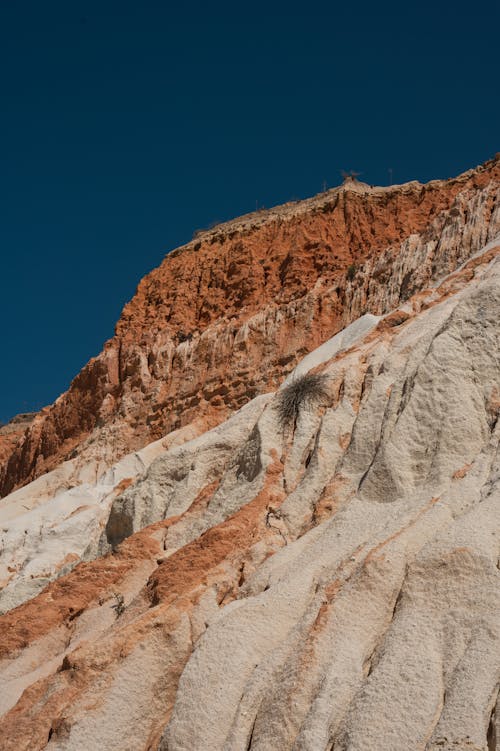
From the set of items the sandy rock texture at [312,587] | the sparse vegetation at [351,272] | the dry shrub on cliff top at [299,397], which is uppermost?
the sparse vegetation at [351,272]

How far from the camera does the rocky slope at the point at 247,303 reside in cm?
3114

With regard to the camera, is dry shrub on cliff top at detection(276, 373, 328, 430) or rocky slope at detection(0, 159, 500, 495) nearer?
dry shrub on cliff top at detection(276, 373, 328, 430)

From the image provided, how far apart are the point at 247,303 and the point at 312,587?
1027 inches

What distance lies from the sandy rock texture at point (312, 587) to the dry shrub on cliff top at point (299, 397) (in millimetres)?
43

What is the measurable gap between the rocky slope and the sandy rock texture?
1063 centimetres

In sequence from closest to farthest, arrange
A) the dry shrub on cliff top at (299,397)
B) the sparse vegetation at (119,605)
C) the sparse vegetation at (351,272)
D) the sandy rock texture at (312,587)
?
the sandy rock texture at (312,587)
the sparse vegetation at (119,605)
the dry shrub on cliff top at (299,397)
the sparse vegetation at (351,272)

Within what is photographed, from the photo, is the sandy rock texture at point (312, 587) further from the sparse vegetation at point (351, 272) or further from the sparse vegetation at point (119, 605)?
the sparse vegetation at point (351, 272)

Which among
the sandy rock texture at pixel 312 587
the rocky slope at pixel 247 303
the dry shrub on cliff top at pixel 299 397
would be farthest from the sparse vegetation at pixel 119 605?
the rocky slope at pixel 247 303

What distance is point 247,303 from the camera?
38.6 m

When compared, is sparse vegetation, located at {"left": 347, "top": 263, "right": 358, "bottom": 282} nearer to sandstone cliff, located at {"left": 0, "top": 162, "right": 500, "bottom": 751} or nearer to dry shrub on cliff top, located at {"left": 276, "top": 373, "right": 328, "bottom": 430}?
sandstone cliff, located at {"left": 0, "top": 162, "right": 500, "bottom": 751}

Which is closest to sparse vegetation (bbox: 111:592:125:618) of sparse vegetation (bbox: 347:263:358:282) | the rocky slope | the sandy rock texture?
the sandy rock texture

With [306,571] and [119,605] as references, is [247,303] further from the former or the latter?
[306,571]

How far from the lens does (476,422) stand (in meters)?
15.3

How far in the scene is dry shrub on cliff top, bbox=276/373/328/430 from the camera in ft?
61.4
